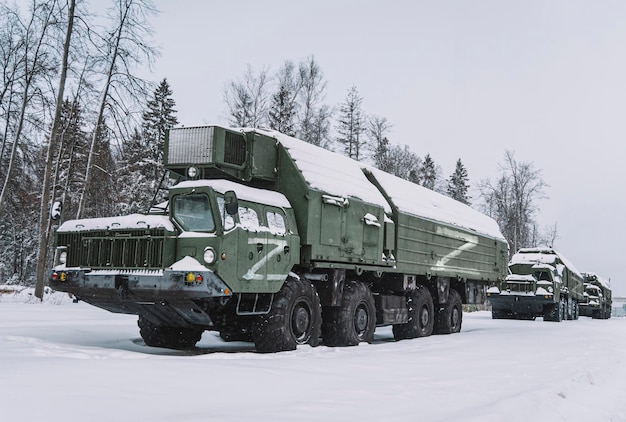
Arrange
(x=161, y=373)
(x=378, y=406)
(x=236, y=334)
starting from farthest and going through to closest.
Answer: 1. (x=236, y=334)
2. (x=161, y=373)
3. (x=378, y=406)

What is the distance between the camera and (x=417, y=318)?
14.7m

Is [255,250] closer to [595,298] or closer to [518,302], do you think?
[518,302]

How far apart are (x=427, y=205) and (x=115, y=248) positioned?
8552 mm

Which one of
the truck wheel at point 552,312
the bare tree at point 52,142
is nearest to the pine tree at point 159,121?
the bare tree at point 52,142

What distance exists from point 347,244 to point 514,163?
44.1m

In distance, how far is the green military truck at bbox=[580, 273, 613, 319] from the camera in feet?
124

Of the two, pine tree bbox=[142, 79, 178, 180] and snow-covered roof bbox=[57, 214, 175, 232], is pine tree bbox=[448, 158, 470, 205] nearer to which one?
pine tree bbox=[142, 79, 178, 180]

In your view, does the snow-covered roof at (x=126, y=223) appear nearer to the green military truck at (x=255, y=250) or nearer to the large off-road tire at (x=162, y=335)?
the green military truck at (x=255, y=250)

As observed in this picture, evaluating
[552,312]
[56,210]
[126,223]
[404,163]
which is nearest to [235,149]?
[126,223]

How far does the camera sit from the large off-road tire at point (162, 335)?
10.6 meters

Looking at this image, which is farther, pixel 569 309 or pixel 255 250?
pixel 569 309

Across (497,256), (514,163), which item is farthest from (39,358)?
(514,163)

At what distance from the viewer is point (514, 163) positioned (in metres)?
52.8

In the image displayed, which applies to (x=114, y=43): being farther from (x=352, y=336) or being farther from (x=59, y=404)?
(x=59, y=404)
